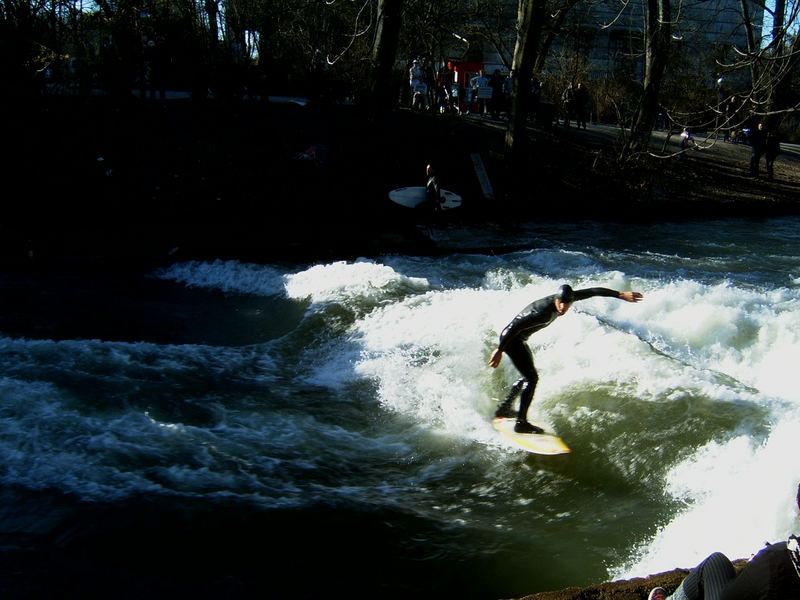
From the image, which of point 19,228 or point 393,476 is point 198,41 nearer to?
point 19,228

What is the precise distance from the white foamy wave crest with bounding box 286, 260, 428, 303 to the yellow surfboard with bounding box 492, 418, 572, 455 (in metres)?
4.99

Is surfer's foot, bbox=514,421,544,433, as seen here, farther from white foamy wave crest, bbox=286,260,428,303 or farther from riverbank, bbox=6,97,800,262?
riverbank, bbox=6,97,800,262

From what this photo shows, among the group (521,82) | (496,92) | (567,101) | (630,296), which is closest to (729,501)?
(630,296)

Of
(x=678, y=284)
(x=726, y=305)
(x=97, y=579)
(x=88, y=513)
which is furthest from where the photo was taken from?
(x=678, y=284)

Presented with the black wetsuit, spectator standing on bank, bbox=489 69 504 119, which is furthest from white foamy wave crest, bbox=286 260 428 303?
spectator standing on bank, bbox=489 69 504 119

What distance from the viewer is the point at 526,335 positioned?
8.94 metres

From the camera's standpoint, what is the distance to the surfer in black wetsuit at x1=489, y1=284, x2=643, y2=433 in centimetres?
846

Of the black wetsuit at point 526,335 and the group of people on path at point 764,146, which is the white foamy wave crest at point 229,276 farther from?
the group of people on path at point 764,146

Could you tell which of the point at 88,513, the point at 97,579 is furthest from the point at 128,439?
the point at 97,579

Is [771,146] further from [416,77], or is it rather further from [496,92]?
[416,77]

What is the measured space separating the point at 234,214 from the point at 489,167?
25.2 feet

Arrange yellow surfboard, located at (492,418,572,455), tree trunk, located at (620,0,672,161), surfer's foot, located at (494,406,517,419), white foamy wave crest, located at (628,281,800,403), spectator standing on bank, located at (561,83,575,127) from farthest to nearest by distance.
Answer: spectator standing on bank, located at (561,83,575,127)
tree trunk, located at (620,0,672,161)
white foamy wave crest, located at (628,281,800,403)
surfer's foot, located at (494,406,517,419)
yellow surfboard, located at (492,418,572,455)

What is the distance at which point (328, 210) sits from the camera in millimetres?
19641

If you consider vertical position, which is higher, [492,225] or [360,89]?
[360,89]
